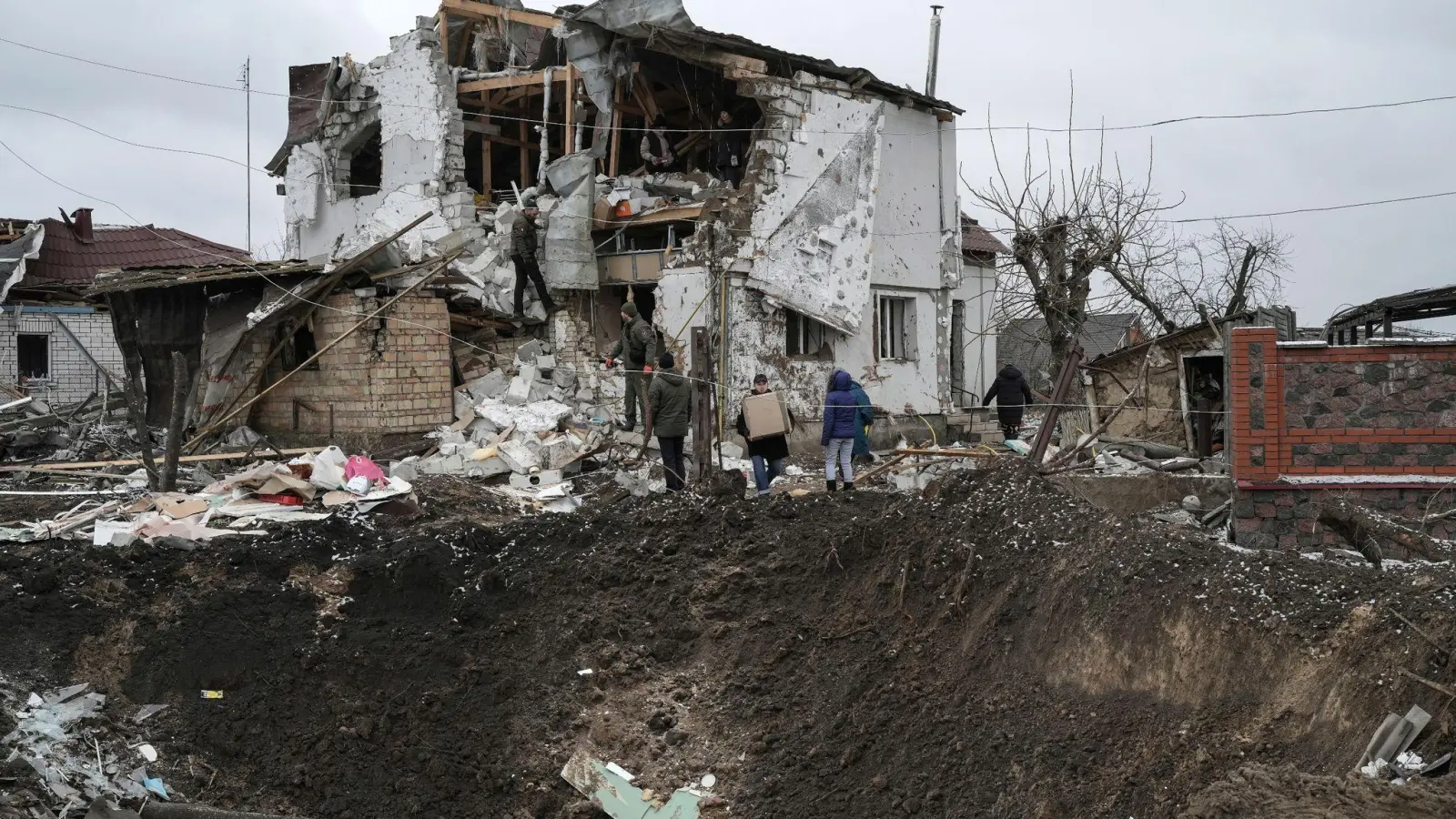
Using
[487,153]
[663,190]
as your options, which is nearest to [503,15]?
[487,153]

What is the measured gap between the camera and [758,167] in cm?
1692

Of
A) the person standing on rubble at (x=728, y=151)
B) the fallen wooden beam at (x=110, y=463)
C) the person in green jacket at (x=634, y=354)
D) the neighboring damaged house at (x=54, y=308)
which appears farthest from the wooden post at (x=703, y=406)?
the neighboring damaged house at (x=54, y=308)

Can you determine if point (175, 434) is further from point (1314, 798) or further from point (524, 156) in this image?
point (1314, 798)

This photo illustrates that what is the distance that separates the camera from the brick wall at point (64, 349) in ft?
77.3

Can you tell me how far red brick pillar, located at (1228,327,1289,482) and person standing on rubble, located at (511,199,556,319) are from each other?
34.9ft

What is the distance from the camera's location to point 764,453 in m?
12.6

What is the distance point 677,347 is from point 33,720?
36.1ft

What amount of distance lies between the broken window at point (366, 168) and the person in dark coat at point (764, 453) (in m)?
11.1

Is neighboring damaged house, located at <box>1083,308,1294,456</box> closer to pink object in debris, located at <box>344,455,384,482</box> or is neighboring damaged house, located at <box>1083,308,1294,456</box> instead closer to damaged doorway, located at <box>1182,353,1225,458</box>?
damaged doorway, located at <box>1182,353,1225,458</box>

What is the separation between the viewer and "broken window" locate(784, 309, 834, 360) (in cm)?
1788

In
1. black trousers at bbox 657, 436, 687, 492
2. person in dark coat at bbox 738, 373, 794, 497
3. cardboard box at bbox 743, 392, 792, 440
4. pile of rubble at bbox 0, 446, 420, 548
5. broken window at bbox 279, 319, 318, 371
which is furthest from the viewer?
broken window at bbox 279, 319, 318, 371

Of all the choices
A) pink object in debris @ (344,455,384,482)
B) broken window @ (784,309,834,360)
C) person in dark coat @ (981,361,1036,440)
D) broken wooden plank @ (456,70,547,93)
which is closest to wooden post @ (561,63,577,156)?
broken wooden plank @ (456,70,547,93)

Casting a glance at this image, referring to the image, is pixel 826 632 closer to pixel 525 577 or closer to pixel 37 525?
pixel 525 577

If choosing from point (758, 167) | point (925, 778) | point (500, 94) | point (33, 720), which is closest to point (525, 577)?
point (33, 720)
